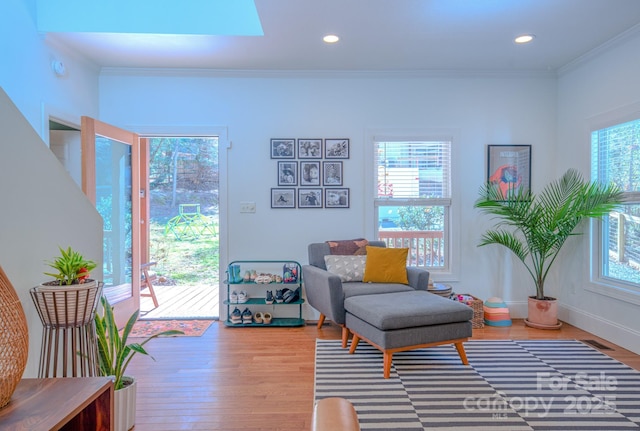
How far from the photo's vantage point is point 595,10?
2840 mm

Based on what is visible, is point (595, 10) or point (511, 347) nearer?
point (595, 10)

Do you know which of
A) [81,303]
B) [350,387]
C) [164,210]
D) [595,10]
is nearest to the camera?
[81,303]

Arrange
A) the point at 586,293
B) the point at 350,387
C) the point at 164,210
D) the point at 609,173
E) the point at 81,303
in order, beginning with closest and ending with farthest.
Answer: the point at 81,303 < the point at 350,387 < the point at 609,173 < the point at 586,293 < the point at 164,210

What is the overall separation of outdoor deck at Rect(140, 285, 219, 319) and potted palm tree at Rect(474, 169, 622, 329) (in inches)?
123

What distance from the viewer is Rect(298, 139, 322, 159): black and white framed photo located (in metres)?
4.15

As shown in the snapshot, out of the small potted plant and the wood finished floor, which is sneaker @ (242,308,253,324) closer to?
the wood finished floor

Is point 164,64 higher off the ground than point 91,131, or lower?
higher

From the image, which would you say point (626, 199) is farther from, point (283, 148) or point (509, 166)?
point (283, 148)

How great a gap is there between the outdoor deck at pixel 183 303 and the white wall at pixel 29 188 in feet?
6.60

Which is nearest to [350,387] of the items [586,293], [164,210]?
[586,293]

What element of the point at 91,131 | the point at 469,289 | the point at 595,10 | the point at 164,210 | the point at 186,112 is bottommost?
the point at 469,289

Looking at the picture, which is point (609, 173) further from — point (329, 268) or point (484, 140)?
point (329, 268)

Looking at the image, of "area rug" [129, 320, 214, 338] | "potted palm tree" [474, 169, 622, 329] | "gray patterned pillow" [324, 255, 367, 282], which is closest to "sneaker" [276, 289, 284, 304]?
"gray patterned pillow" [324, 255, 367, 282]

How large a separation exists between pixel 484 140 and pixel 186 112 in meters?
3.10
